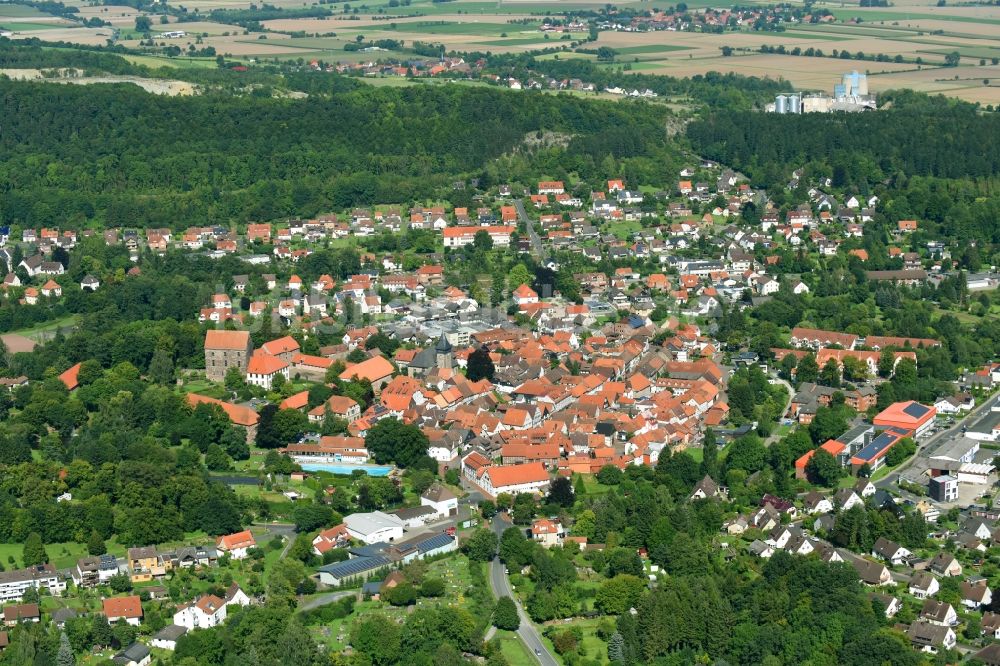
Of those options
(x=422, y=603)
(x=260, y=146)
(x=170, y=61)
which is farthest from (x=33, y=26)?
(x=422, y=603)

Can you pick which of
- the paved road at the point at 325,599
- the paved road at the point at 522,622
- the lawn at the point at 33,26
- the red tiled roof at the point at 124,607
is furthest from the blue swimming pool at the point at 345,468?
the lawn at the point at 33,26

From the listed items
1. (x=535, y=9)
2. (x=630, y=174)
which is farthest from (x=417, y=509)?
(x=535, y=9)

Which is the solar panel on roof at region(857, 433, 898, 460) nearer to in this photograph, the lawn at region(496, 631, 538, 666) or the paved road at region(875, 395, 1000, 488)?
the paved road at region(875, 395, 1000, 488)

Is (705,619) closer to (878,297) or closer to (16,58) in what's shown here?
(878,297)

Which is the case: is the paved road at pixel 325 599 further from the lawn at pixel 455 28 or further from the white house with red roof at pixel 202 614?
the lawn at pixel 455 28

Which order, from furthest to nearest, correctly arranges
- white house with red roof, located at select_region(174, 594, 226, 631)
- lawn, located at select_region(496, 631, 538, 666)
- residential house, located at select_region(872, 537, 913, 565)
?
residential house, located at select_region(872, 537, 913, 565) → white house with red roof, located at select_region(174, 594, 226, 631) → lawn, located at select_region(496, 631, 538, 666)

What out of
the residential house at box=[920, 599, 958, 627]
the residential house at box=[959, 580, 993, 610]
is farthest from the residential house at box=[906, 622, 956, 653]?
the residential house at box=[959, 580, 993, 610]

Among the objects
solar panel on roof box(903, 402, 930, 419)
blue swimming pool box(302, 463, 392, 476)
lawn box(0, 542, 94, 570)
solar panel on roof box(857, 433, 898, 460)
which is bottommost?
blue swimming pool box(302, 463, 392, 476)
